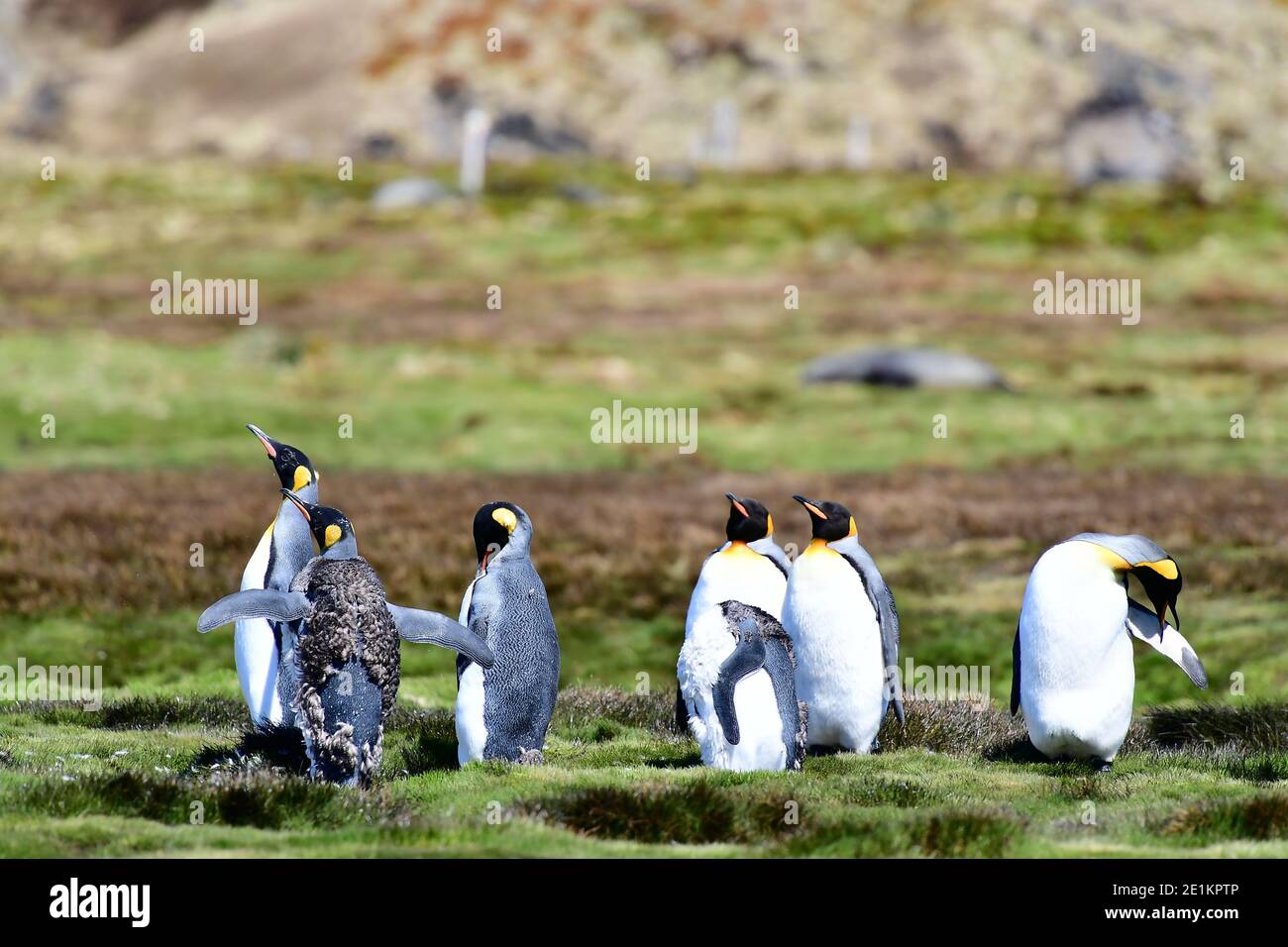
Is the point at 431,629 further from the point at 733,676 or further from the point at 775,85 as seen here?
the point at 775,85

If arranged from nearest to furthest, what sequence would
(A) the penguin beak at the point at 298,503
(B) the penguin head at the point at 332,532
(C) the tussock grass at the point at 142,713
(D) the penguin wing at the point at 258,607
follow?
(D) the penguin wing at the point at 258,607 → (B) the penguin head at the point at 332,532 → (A) the penguin beak at the point at 298,503 → (C) the tussock grass at the point at 142,713

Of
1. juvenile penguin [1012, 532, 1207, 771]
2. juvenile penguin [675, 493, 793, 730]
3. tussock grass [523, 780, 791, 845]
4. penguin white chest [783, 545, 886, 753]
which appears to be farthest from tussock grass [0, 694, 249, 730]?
juvenile penguin [1012, 532, 1207, 771]

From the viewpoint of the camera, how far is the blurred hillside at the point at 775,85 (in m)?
147

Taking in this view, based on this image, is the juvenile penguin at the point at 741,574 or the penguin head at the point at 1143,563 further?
the juvenile penguin at the point at 741,574

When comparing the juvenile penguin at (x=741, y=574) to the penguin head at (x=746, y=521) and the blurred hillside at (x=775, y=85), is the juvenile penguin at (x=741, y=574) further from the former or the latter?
the blurred hillside at (x=775, y=85)

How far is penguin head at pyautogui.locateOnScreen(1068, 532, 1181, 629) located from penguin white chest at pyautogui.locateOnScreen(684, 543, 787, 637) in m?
2.46

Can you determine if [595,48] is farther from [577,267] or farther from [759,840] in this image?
[759,840]

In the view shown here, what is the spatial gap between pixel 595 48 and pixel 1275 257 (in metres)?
94.6

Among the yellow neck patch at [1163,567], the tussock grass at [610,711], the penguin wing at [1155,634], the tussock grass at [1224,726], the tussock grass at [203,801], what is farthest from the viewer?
the tussock grass at [610,711]

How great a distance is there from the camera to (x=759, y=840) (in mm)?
9125

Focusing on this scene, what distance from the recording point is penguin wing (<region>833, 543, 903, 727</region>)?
13078 millimetres

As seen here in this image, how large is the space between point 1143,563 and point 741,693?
337 centimetres

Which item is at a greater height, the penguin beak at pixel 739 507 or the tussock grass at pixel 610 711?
the penguin beak at pixel 739 507

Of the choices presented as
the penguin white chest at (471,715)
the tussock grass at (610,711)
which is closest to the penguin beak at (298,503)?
the penguin white chest at (471,715)
